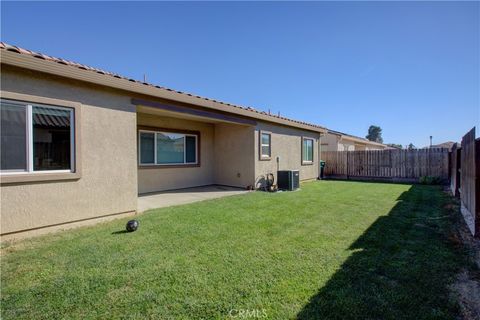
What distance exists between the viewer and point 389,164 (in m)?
14.5

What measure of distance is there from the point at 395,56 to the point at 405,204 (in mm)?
7209

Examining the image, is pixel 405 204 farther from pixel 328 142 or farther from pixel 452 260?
pixel 328 142

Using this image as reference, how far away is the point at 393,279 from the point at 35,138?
6.29 metres

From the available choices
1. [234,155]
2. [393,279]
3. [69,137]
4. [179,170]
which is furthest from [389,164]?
[69,137]

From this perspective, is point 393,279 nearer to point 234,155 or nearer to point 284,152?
point 234,155

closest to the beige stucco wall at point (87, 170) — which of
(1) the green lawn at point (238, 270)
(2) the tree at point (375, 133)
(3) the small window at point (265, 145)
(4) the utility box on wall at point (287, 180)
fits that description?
(1) the green lawn at point (238, 270)

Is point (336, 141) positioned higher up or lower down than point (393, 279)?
higher up

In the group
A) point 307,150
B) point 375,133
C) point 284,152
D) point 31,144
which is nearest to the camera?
point 31,144

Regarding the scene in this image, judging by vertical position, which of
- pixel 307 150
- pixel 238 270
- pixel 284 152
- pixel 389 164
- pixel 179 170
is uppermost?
pixel 307 150

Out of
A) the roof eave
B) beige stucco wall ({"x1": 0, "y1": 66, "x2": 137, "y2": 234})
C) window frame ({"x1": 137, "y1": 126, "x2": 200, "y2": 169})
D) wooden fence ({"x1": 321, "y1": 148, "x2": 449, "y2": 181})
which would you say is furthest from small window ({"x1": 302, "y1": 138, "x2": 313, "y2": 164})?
beige stucco wall ({"x1": 0, "y1": 66, "x2": 137, "y2": 234})

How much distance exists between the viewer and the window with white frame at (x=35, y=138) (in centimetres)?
422

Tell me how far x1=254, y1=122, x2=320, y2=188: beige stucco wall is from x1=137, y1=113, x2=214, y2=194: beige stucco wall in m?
2.46

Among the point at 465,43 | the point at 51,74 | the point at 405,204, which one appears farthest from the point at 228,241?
the point at 465,43

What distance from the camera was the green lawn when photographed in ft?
7.75
